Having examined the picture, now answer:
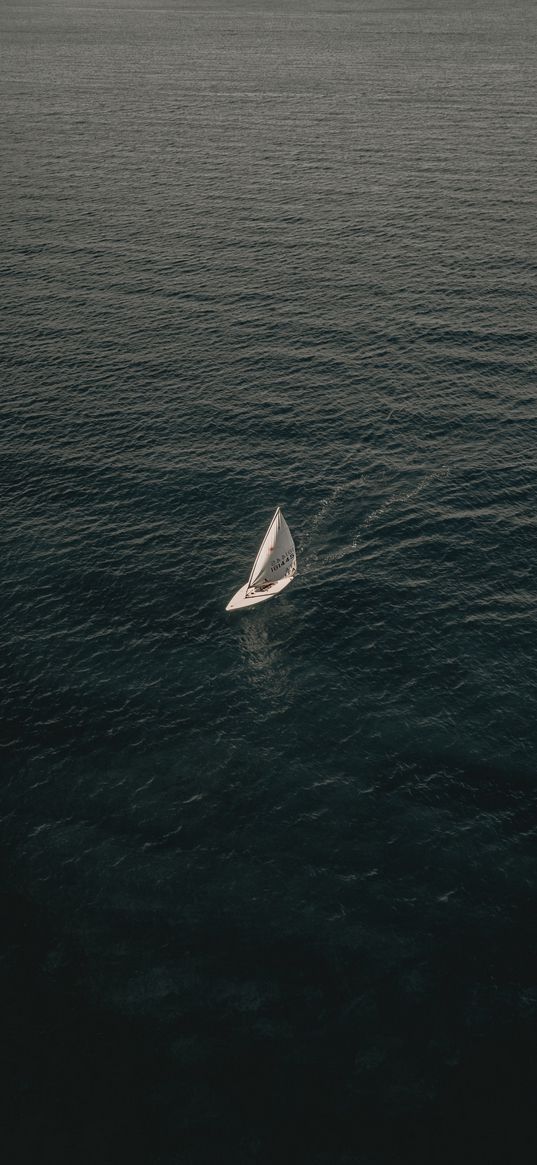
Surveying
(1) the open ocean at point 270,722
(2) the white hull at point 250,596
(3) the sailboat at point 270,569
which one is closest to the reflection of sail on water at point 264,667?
(1) the open ocean at point 270,722

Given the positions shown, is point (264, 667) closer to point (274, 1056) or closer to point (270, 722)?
point (270, 722)

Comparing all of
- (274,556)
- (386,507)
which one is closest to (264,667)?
(274,556)

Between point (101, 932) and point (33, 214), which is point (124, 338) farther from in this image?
point (101, 932)

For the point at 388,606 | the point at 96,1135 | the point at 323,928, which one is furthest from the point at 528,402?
the point at 96,1135

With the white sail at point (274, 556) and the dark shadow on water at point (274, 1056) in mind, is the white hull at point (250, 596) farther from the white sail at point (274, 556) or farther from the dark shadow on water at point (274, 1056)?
the dark shadow on water at point (274, 1056)

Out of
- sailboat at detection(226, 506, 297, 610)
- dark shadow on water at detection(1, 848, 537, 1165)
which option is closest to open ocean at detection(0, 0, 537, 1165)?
dark shadow on water at detection(1, 848, 537, 1165)
